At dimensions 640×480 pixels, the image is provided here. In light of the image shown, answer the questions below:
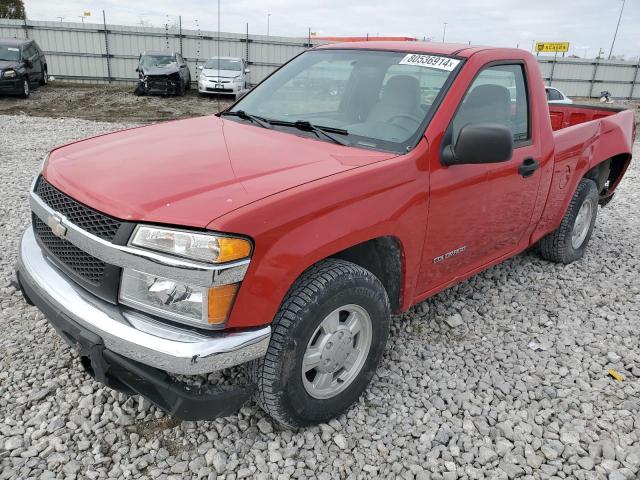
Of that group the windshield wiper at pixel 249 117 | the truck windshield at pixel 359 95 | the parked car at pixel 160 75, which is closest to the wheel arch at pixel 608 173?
the truck windshield at pixel 359 95

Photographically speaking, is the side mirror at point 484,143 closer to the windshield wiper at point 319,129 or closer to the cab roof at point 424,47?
the windshield wiper at point 319,129

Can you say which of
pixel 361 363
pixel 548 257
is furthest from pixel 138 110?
pixel 361 363

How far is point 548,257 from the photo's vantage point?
185 inches

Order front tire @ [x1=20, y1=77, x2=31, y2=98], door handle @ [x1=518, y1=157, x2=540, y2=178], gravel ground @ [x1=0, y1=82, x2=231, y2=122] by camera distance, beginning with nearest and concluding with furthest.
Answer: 1. door handle @ [x1=518, y1=157, x2=540, y2=178]
2. gravel ground @ [x1=0, y1=82, x2=231, y2=122]
3. front tire @ [x1=20, y1=77, x2=31, y2=98]

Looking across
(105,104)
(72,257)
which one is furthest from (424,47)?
(105,104)

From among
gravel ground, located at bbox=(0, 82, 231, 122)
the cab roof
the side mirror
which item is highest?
the cab roof

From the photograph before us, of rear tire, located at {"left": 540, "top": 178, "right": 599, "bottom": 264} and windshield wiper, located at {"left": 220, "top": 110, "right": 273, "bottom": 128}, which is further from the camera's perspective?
rear tire, located at {"left": 540, "top": 178, "right": 599, "bottom": 264}

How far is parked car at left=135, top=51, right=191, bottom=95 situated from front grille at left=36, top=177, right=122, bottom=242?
1619 centimetres

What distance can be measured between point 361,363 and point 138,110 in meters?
14.1

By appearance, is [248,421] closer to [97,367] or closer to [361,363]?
[361,363]

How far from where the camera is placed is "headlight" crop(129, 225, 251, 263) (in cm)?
189

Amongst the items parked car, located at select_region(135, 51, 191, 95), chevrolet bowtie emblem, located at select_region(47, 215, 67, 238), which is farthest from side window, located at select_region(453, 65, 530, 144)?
parked car, located at select_region(135, 51, 191, 95)

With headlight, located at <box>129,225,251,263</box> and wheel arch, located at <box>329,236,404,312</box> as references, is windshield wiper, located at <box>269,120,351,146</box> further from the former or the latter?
headlight, located at <box>129,225,251,263</box>

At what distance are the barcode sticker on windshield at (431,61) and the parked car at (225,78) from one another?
14.8 m
